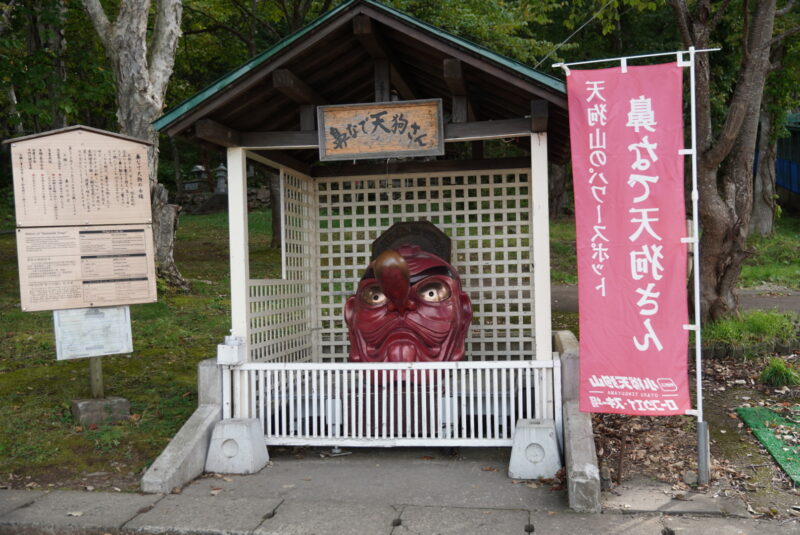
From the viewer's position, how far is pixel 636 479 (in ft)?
17.7

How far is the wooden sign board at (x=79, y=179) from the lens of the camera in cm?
632

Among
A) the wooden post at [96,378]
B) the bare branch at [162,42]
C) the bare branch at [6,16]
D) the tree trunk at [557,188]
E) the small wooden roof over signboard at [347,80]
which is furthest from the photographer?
the tree trunk at [557,188]

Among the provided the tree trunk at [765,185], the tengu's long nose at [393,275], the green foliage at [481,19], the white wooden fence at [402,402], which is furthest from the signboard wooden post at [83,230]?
the tree trunk at [765,185]

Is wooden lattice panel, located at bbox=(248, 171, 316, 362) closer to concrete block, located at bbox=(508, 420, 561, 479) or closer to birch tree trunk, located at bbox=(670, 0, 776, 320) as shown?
concrete block, located at bbox=(508, 420, 561, 479)

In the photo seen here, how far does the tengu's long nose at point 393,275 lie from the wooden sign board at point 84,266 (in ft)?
7.31

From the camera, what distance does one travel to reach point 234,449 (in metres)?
5.88

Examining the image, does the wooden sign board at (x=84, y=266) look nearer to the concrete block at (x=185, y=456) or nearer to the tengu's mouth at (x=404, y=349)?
the concrete block at (x=185, y=456)

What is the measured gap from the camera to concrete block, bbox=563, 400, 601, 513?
15.7ft

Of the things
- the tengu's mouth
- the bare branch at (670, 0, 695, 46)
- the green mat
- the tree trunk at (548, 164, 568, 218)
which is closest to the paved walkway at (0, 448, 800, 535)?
the green mat

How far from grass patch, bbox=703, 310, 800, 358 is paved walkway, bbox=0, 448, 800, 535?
3812mm

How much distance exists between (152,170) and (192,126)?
6.39 metres

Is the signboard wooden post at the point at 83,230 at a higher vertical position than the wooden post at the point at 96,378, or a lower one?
higher

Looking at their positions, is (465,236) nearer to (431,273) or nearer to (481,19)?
(431,273)

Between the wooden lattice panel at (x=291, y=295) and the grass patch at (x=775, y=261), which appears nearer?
the wooden lattice panel at (x=291, y=295)
